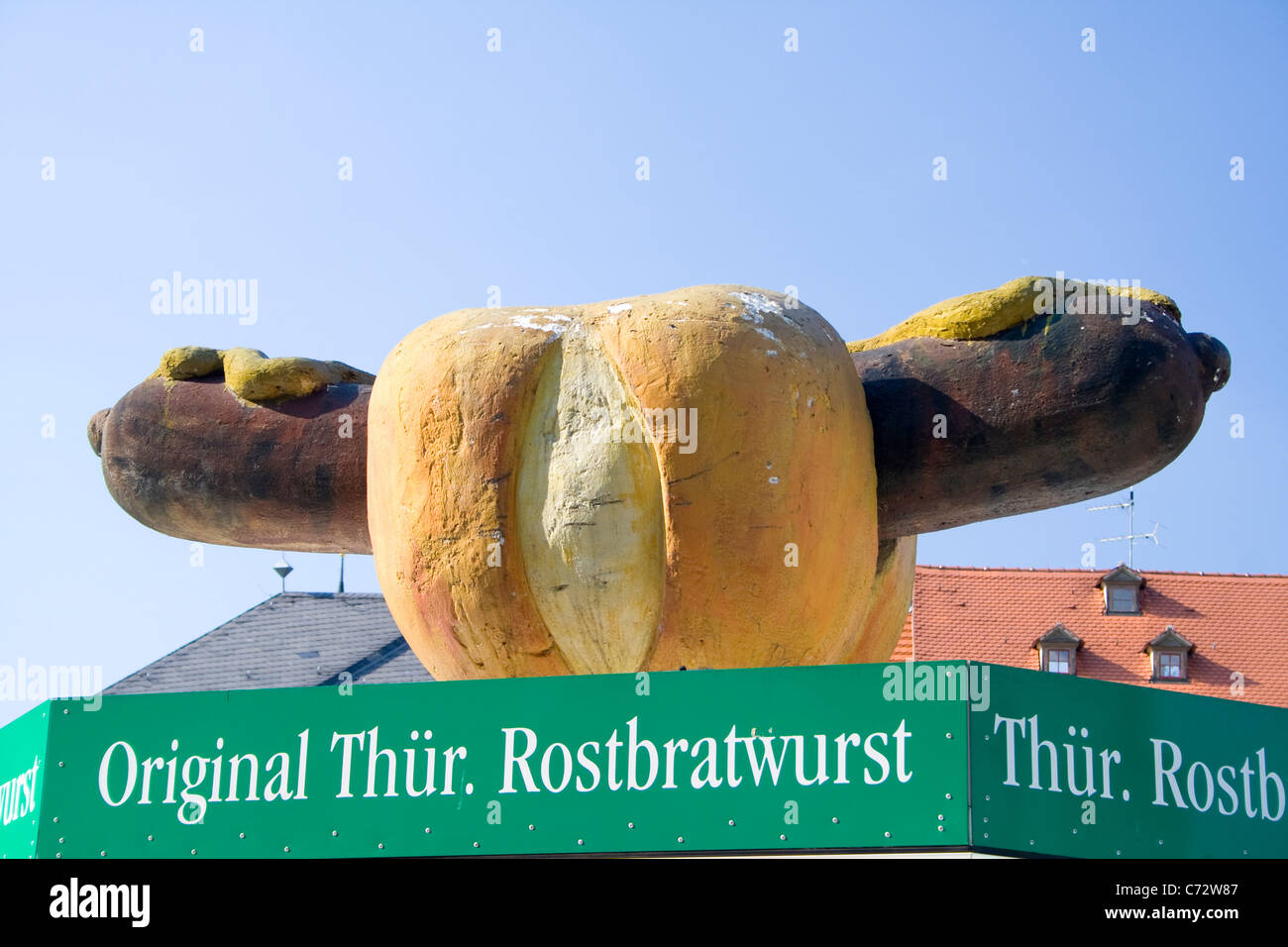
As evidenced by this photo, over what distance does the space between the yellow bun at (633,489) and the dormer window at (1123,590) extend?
15.1 m

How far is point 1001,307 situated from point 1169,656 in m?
14.4

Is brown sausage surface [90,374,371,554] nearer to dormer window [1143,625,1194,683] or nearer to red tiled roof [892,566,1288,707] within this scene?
red tiled roof [892,566,1288,707]

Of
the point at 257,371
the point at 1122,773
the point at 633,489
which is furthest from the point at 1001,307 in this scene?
the point at 257,371

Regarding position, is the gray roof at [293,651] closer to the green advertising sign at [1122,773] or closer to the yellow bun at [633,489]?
the yellow bun at [633,489]

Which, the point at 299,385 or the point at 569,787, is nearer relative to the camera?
the point at 569,787

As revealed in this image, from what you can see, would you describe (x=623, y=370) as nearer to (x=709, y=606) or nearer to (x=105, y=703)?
(x=709, y=606)

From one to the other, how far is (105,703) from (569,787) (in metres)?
1.66

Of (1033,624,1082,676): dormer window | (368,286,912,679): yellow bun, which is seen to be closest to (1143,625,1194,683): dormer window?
(1033,624,1082,676): dormer window

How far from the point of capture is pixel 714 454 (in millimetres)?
5965

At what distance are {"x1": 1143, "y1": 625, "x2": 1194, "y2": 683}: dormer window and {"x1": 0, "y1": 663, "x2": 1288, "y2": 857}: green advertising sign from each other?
14802 mm

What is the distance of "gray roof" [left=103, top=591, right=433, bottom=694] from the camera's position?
1919cm

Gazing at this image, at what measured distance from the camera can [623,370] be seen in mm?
6148
